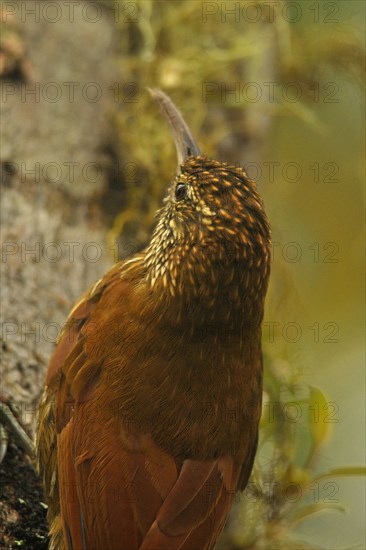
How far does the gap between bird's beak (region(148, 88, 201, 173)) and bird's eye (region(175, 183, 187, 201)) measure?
198 millimetres

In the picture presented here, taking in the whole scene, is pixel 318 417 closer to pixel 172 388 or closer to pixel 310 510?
pixel 310 510

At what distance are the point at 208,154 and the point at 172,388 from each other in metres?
1.71

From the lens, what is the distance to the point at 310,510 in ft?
11.7

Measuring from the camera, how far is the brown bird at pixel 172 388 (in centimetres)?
265

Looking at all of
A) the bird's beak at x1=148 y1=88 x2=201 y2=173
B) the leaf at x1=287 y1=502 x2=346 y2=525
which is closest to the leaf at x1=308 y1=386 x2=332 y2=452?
the leaf at x1=287 y1=502 x2=346 y2=525

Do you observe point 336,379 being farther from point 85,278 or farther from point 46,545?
point 46,545

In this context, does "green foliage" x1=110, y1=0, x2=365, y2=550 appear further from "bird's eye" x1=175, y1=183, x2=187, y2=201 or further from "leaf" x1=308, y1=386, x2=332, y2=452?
"bird's eye" x1=175, y1=183, x2=187, y2=201

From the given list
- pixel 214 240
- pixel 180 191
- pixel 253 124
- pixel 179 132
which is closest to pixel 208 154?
pixel 253 124

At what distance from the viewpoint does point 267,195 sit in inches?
197

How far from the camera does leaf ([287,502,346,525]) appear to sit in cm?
355

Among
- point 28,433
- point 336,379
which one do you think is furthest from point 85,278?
point 336,379

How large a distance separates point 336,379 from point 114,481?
10.4 ft

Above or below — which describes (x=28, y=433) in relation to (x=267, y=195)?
below

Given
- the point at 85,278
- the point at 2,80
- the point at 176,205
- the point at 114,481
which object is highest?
the point at 2,80
